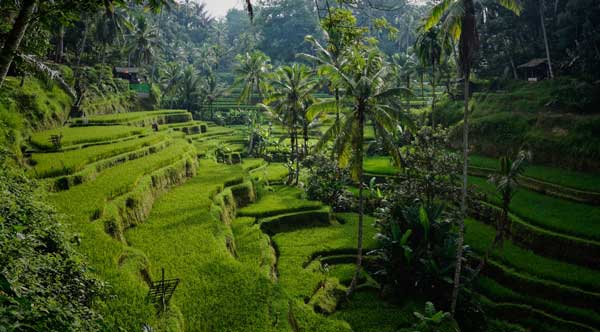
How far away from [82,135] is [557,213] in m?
23.2

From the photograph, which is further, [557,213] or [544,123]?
[544,123]

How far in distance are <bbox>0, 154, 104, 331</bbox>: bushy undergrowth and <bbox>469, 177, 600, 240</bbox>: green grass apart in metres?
16.5

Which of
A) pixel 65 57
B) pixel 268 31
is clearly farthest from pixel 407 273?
pixel 268 31

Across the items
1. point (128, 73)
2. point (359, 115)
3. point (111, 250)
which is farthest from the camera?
point (128, 73)

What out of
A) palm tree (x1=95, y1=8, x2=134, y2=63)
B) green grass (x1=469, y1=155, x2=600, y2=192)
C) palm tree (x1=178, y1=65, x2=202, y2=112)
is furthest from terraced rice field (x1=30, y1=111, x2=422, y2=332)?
palm tree (x1=178, y1=65, x2=202, y2=112)

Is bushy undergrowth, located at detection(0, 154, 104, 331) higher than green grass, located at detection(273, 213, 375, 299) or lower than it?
higher

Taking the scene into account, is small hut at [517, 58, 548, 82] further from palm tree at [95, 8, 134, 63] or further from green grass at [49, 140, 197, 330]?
palm tree at [95, 8, 134, 63]

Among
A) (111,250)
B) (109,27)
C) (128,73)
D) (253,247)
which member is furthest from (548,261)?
(128,73)

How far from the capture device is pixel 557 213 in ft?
55.0

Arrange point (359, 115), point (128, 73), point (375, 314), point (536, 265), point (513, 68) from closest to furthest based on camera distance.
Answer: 1. point (359, 115)
2. point (375, 314)
3. point (536, 265)
4. point (513, 68)
5. point (128, 73)

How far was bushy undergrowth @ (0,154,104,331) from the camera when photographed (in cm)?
368

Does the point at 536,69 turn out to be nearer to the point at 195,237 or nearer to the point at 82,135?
the point at 195,237

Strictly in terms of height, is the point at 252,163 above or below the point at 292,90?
below

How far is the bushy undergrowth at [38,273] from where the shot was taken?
3.68m
